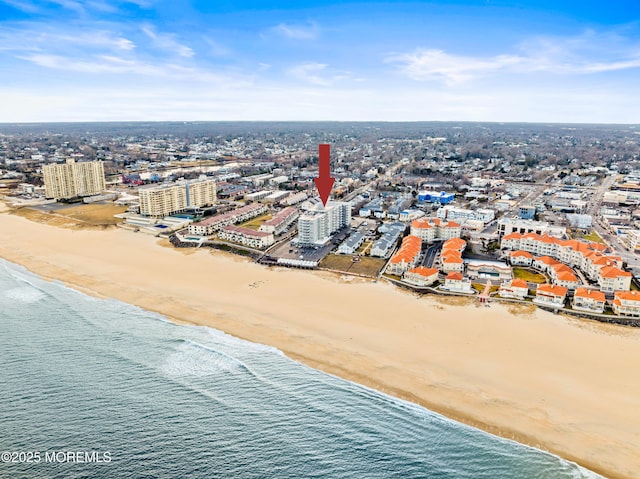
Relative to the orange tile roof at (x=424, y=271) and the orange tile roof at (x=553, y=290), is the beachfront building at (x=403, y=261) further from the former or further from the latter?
the orange tile roof at (x=553, y=290)

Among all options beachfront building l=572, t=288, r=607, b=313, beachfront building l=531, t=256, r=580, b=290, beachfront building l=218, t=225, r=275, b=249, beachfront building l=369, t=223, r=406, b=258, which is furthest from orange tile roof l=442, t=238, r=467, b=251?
beachfront building l=218, t=225, r=275, b=249

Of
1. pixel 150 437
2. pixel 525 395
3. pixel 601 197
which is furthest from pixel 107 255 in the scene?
pixel 601 197

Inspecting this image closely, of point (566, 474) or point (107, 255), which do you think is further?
point (107, 255)

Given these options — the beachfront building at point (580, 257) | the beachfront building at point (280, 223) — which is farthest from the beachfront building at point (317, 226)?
the beachfront building at point (580, 257)

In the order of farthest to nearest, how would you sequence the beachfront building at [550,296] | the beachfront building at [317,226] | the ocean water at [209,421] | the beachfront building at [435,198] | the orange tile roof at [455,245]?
1. the beachfront building at [435,198]
2. the beachfront building at [317,226]
3. the orange tile roof at [455,245]
4. the beachfront building at [550,296]
5. the ocean water at [209,421]

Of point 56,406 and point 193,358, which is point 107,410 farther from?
point 193,358

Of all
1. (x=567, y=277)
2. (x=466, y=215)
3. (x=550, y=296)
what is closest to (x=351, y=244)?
(x=550, y=296)
